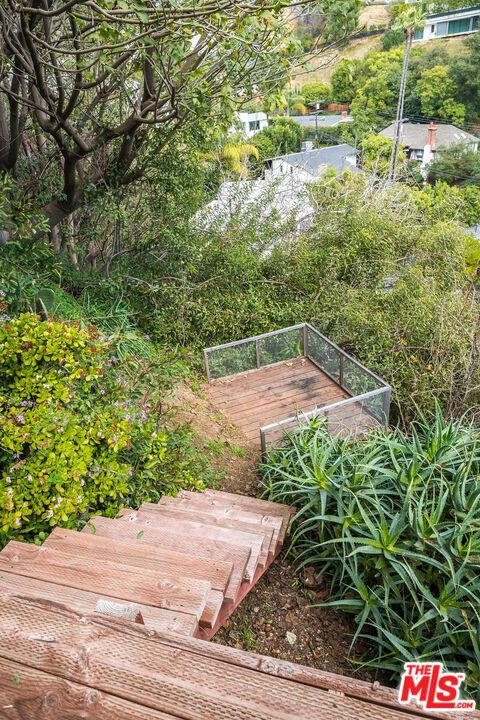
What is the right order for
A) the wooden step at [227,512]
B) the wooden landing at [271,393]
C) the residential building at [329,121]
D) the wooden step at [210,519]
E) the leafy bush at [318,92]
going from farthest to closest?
the leafy bush at [318,92], the residential building at [329,121], the wooden landing at [271,393], the wooden step at [227,512], the wooden step at [210,519]

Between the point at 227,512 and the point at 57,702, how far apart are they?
2380 millimetres

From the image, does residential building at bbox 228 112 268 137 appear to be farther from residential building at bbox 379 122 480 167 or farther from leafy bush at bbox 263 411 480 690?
residential building at bbox 379 122 480 167

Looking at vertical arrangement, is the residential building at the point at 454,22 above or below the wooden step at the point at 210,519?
above

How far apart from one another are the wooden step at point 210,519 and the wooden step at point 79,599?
4.63 feet

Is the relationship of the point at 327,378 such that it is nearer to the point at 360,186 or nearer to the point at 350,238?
the point at 350,238

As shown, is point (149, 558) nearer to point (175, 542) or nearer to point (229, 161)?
point (175, 542)

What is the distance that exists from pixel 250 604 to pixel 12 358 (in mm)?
1945

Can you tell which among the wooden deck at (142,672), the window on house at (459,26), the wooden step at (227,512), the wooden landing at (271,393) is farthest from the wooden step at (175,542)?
the window on house at (459,26)

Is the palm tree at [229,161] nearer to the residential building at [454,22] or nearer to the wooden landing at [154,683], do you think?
the wooden landing at [154,683]

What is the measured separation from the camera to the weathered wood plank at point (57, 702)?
2.68ft

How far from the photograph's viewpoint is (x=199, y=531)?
2.60 m

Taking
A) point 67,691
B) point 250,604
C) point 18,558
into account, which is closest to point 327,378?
point 250,604

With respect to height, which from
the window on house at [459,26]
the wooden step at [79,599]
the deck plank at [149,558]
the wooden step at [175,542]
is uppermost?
the window on house at [459,26]

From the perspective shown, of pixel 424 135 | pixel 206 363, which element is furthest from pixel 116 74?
pixel 424 135
